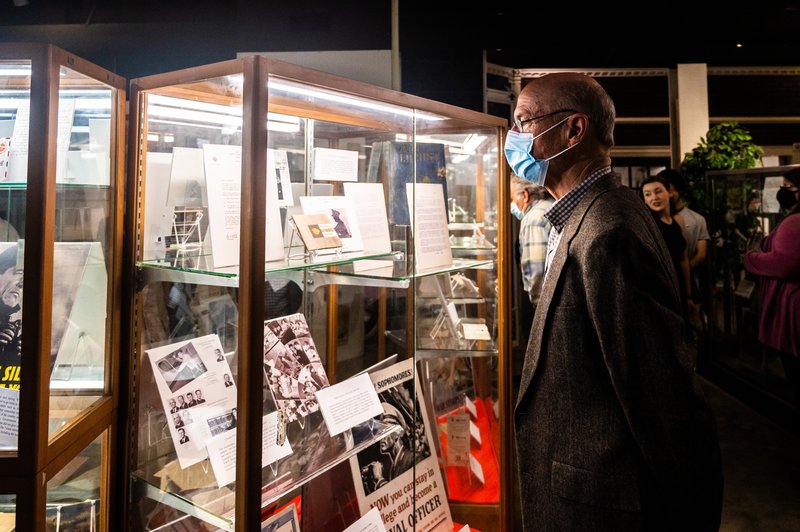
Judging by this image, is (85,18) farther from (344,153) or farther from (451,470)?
(451,470)

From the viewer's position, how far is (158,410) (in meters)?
1.47

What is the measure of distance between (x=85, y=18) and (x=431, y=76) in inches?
101

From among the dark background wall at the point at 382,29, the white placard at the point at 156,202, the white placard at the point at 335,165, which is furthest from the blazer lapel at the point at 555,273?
the dark background wall at the point at 382,29

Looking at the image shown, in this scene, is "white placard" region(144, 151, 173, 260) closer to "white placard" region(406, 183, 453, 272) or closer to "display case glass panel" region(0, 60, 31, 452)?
"display case glass panel" region(0, 60, 31, 452)

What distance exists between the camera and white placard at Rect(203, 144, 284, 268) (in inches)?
51.2

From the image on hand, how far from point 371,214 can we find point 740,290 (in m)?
3.97

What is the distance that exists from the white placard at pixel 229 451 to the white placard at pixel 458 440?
3.53ft

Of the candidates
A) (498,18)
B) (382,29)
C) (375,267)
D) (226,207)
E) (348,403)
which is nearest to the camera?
(226,207)

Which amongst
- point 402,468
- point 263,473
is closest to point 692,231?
point 402,468

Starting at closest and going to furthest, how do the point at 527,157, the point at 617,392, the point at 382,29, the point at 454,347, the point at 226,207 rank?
the point at 617,392 → the point at 226,207 → the point at 527,157 → the point at 454,347 → the point at 382,29

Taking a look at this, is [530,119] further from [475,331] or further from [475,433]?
[475,433]

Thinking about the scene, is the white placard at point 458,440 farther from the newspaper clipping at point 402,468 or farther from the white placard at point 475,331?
the white placard at point 475,331

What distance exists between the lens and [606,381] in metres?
1.17

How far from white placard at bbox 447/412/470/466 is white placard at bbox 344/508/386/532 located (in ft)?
1.84
